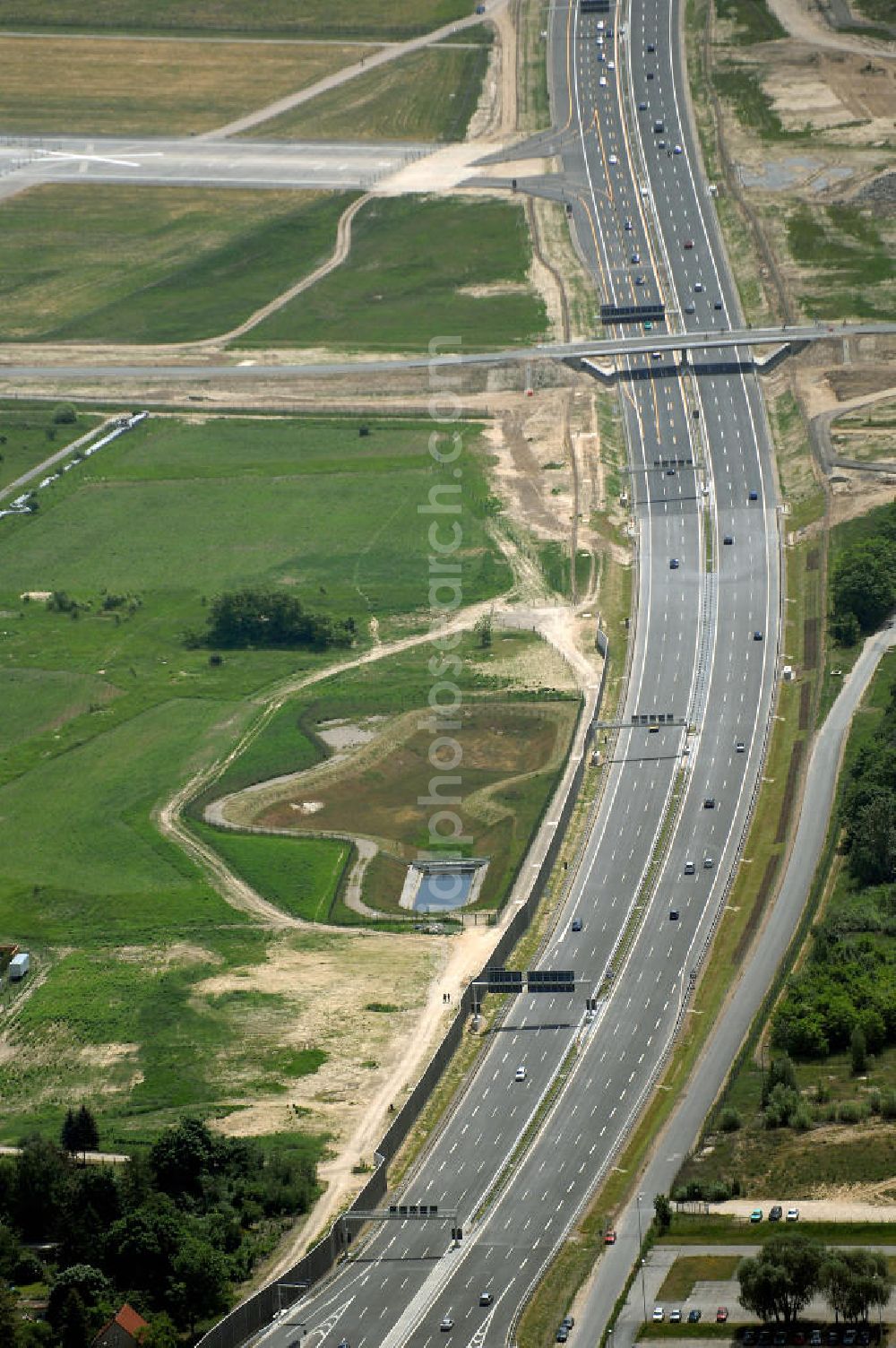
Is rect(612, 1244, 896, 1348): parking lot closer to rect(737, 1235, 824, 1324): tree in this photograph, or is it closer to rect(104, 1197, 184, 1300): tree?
rect(737, 1235, 824, 1324): tree

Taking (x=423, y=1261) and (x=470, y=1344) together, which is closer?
(x=470, y=1344)

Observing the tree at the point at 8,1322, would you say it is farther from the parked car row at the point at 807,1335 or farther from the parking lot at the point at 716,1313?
the parked car row at the point at 807,1335

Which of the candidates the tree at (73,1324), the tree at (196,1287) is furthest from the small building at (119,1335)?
the tree at (196,1287)

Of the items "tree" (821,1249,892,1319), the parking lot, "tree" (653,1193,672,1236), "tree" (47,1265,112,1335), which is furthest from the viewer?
"tree" (653,1193,672,1236)

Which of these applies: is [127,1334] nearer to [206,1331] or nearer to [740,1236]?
[206,1331]

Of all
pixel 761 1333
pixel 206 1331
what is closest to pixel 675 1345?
pixel 761 1333

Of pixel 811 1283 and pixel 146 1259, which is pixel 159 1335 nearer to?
pixel 146 1259

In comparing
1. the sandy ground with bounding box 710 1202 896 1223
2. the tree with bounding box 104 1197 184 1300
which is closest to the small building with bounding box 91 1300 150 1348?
the tree with bounding box 104 1197 184 1300
